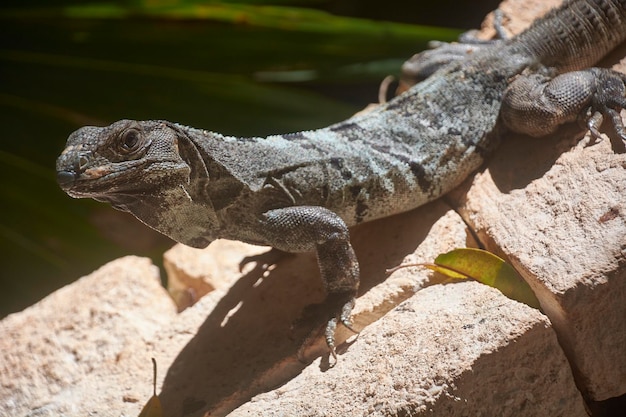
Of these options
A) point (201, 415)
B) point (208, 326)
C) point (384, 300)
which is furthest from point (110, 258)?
point (384, 300)

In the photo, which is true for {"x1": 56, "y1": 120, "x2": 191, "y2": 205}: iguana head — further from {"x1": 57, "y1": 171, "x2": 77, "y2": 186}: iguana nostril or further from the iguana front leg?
the iguana front leg

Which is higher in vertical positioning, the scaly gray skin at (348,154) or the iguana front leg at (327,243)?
the scaly gray skin at (348,154)

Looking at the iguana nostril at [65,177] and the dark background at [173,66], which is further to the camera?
the dark background at [173,66]

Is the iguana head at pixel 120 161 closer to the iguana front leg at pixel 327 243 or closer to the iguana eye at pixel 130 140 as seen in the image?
the iguana eye at pixel 130 140

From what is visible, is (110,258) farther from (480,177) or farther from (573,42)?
(573,42)

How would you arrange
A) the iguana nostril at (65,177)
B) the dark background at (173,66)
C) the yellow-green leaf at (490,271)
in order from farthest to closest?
the dark background at (173,66)
the yellow-green leaf at (490,271)
the iguana nostril at (65,177)

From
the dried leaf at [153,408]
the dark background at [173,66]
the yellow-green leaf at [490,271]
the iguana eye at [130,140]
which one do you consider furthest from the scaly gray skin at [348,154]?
the dark background at [173,66]
